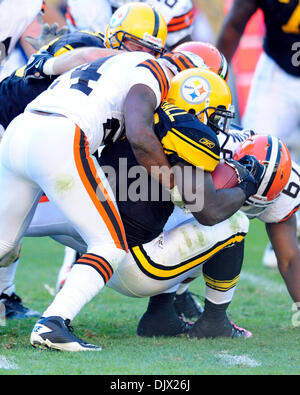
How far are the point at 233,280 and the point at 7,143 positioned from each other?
1.20m

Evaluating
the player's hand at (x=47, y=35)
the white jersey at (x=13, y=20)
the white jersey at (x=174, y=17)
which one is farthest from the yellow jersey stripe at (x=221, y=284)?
the white jersey at (x=174, y=17)

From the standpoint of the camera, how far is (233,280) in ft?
11.9

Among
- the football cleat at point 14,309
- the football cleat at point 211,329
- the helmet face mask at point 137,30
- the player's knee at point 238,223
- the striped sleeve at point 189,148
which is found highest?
the helmet face mask at point 137,30

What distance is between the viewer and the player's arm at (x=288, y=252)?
386cm

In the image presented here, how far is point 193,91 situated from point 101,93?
1.35 ft

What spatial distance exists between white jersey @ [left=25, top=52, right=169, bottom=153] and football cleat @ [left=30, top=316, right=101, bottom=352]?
74 centimetres

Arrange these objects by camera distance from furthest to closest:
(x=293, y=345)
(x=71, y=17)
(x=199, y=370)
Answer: (x=71, y=17), (x=293, y=345), (x=199, y=370)

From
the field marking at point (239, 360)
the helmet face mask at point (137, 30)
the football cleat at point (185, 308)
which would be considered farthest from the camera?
the football cleat at point (185, 308)

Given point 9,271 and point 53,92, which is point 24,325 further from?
point 53,92

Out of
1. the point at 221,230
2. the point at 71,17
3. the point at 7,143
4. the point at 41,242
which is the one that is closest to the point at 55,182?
the point at 7,143

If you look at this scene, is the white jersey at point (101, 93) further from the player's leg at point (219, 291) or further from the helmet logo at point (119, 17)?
the player's leg at point (219, 291)

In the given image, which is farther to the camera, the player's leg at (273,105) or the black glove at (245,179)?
the player's leg at (273,105)

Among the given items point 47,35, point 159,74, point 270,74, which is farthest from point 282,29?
point 159,74

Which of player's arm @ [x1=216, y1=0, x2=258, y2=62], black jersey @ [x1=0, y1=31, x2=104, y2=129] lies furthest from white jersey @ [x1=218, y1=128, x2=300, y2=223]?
player's arm @ [x1=216, y1=0, x2=258, y2=62]
